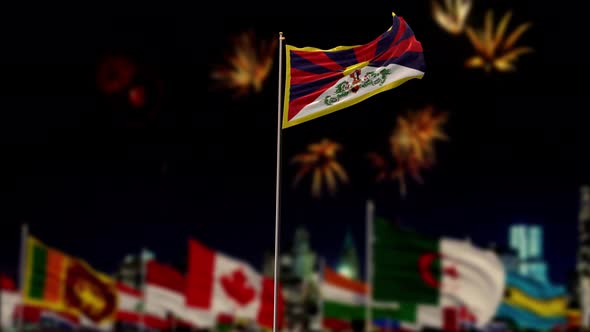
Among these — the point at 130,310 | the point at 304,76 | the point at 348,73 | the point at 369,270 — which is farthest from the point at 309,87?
the point at 130,310

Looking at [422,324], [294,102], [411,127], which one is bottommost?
[422,324]

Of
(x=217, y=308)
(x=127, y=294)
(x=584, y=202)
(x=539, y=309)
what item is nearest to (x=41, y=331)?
(x=127, y=294)

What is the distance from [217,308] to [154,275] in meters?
5.51

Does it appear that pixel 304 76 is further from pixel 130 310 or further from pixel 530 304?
pixel 130 310

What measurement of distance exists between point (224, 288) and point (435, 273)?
39.6 feet

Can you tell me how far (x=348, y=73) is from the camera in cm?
1931

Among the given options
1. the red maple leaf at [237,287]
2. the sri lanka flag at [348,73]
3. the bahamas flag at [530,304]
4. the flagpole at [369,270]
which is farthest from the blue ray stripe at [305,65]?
the red maple leaf at [237,287]

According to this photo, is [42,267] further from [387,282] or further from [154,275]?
[387,282]

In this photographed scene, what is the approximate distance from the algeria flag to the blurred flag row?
9960 millimetres

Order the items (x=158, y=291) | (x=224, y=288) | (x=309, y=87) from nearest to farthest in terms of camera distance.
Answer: (x=309, y=87), (x=224, y=288), (x=158, y=291)

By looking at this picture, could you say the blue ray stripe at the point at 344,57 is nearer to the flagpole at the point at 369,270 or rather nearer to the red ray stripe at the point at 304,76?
the red ray stripe at the point at 304,76

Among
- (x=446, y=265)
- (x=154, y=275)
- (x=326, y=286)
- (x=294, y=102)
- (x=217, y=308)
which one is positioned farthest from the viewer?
(x=154, y=275)

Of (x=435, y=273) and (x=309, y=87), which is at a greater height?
(x=309, y=87)

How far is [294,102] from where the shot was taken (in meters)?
19.4
